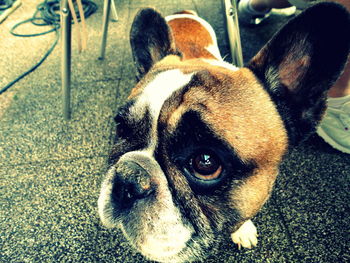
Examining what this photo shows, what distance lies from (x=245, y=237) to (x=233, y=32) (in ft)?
4.80

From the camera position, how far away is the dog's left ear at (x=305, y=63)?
2.69ft

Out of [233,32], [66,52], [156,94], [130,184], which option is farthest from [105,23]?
[130,184]

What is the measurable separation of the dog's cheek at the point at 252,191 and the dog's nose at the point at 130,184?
1.04ft

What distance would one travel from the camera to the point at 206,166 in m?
0.88

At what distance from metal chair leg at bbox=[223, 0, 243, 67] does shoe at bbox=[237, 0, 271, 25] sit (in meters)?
1.05

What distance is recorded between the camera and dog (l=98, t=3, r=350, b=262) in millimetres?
859

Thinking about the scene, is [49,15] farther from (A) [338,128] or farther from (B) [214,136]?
(A) [338,128]

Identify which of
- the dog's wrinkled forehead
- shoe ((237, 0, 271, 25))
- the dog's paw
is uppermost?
the dog's wrinkled forehead

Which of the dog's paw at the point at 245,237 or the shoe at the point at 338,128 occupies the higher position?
the dog's paw at the point at 245,237

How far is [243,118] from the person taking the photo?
906mm

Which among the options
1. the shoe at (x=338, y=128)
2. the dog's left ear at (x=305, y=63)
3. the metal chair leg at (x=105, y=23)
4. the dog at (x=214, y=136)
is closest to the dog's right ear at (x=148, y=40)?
the dog at (x=214, y=136)

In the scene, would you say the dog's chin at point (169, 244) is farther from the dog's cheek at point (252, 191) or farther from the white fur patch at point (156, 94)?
the white fur patch at point (156, 94)

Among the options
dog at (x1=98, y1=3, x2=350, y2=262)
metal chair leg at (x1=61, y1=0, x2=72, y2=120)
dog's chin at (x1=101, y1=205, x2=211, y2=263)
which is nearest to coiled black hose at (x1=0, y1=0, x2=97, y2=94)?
metal chair leg at (x1=61, y1=0, x2=72, y2=120)

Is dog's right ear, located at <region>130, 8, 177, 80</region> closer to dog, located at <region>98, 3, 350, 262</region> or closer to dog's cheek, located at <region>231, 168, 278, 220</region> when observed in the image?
dog, located at <region>98, 3, 350, 262</region>
